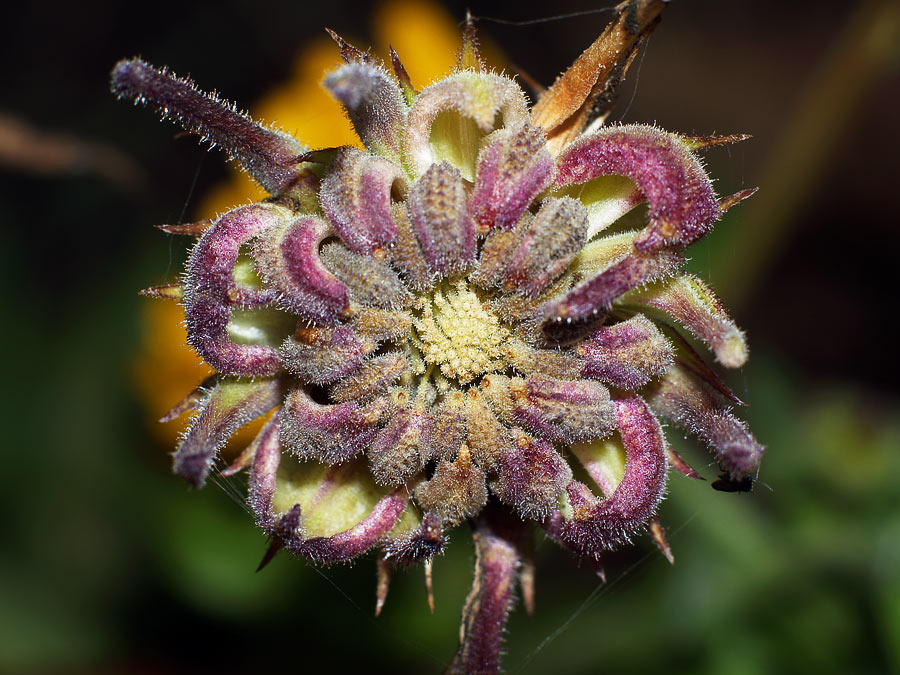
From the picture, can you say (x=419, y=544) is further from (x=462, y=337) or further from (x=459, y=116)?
(x=459, y=116)

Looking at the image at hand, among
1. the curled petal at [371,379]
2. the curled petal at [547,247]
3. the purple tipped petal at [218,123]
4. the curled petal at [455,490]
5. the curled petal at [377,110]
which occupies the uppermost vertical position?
the purple tipped petal at [218,123]

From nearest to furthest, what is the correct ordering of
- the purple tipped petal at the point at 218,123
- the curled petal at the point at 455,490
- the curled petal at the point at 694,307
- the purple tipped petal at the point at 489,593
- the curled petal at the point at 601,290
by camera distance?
1. the curled petal at the point at 601,290
2. the curled petal at the point at 694,307
3. the purple tipped petal at the point at 218,123
4. the curled petal at the point at 455,490
5. the purple tipped petal at the point at 489,593

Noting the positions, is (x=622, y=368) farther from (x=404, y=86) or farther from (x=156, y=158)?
(x=156, y=158)

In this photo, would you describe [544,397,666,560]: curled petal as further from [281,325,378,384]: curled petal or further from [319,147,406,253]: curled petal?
[319,147,406,253]: curled petal

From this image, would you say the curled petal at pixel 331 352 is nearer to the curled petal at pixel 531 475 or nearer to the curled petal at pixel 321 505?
the curled petal at pixel 321 505

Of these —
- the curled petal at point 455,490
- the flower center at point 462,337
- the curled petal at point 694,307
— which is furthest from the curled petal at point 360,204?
the curled petal at point 694,307

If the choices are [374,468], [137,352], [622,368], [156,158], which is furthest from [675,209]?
[156,158]

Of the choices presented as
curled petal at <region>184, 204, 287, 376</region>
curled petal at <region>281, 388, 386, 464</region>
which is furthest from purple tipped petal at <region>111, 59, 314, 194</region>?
curled petal at <region>281, 388, 386, 464</region>
